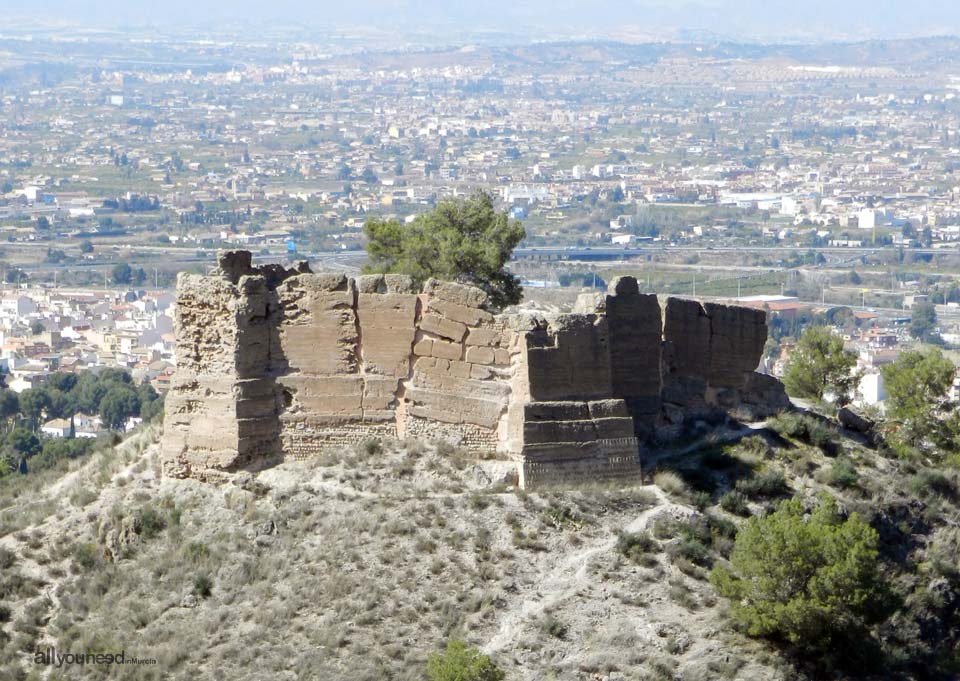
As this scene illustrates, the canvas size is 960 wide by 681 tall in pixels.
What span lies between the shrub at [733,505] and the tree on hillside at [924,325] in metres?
67.5

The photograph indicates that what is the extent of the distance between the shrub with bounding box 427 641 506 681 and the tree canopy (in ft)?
25.6

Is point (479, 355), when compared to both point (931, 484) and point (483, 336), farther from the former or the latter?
point (931, 484)

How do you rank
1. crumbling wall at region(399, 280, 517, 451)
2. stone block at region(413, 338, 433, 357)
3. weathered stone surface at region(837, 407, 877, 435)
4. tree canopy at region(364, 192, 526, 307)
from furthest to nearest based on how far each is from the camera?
1. tree canopy at region(364, 192, 526, 307)
2. weathered stone surface at region(837, 407, 877, 435)
3. stone block at region(413, 338, 433, 357)
4. crumbling wall at region(399, 280, 517, 451)

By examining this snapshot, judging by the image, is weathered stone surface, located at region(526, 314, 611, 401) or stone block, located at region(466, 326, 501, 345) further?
stone block, located at region(466, 326, 501, 345)

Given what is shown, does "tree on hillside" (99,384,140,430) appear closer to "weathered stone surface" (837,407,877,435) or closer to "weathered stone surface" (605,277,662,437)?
"weathered stone surface" (837,407,877,435)

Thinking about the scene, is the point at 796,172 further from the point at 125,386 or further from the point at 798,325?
the point at 125,386

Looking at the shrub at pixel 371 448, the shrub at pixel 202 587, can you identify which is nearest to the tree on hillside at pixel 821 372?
the shrub at pixel 371 448

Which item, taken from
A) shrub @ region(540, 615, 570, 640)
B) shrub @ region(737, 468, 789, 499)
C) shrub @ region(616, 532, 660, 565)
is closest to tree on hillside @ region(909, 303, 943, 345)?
shrub @ region(737, 468, 789, 499)

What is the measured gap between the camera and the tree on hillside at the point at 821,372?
2747cm

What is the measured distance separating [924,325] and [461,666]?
75.5 m

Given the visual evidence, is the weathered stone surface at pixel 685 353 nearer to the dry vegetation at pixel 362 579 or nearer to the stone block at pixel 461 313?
the dry vegetation at pixel 362 579

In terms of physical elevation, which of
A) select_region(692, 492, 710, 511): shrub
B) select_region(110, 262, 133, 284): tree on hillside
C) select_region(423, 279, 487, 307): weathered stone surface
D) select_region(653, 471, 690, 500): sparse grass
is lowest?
select_region(110, 262, 133, 284): tree on hillside

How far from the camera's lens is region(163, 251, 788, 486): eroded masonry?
19719mm

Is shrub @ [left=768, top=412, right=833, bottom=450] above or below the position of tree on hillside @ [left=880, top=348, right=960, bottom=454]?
above
